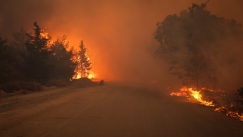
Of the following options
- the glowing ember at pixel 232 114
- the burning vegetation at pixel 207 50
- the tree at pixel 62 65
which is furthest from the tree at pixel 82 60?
the glowing ember at pixel 232 114

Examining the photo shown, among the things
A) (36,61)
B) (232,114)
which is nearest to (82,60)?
(36,61)

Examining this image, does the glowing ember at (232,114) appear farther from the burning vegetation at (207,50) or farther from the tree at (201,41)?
the tree at (201,41)

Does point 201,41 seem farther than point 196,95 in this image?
Yes

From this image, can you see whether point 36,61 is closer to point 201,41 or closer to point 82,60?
point 201,41

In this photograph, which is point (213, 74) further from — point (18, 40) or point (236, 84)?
point (18, 40)

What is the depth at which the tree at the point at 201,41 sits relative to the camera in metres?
24.1

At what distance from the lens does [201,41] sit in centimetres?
2498

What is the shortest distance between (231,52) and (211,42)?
279 centimetres

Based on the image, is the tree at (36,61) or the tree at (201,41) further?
the tree at (36,61)

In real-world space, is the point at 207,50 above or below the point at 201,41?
below

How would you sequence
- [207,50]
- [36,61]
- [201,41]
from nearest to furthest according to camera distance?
[207,50]
[201,41]
[36,61]

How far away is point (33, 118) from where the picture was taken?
8883 mm

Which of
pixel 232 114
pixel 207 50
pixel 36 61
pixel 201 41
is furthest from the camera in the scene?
pixel 36 61

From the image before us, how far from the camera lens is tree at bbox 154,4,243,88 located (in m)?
24.1
